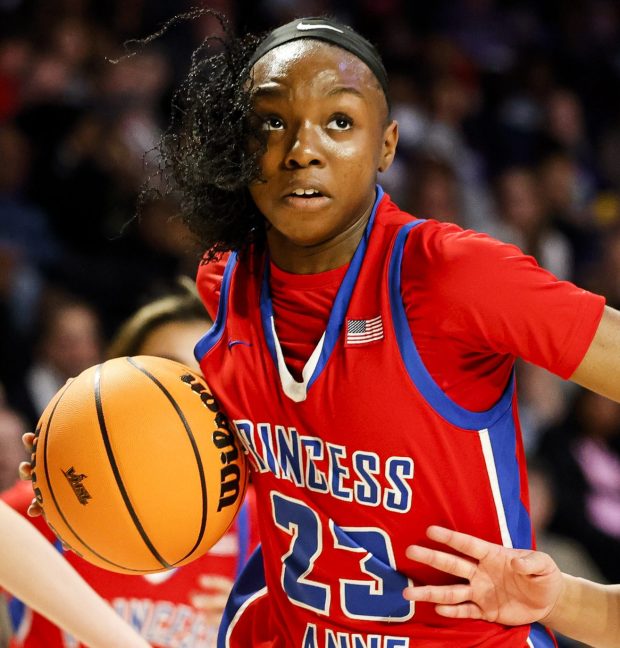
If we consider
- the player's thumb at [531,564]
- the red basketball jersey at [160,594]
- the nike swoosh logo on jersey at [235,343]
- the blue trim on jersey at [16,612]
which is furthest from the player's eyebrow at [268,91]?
the blue trim on jersey at [16,612]

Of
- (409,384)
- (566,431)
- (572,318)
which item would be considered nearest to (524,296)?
(572,318)

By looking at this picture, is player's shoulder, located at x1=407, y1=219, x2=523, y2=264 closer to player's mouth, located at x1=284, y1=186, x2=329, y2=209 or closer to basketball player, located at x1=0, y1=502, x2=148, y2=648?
player's mouth, located at x1=284, y1=186, x2=329, y2=209

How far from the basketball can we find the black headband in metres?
0.67

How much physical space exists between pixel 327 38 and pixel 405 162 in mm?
4306

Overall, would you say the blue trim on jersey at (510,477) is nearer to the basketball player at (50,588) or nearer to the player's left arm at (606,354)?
the player's left arm at (606,354)

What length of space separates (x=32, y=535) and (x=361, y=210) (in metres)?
0.90

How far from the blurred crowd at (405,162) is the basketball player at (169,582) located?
3.36ft

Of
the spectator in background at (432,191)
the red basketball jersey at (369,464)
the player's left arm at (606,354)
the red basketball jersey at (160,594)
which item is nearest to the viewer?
the player's left arm at (606,354)

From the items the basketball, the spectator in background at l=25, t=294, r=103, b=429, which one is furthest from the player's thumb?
the spectator in background at l=25, t=294, r=103, b=429

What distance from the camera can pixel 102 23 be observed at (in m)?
6.12

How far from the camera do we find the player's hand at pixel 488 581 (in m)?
1.96

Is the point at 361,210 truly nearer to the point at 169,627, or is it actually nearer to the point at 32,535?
the point at 32,535

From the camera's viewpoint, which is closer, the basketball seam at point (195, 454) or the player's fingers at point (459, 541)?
the player's fingers at point (459, 541)

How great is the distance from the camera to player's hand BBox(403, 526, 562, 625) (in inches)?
77.4
